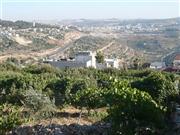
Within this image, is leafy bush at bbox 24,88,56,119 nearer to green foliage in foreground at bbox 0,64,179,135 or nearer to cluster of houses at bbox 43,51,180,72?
green foliage in foreground at bbox 0,64,179,135

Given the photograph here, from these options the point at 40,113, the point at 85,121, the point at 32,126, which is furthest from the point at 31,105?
the point at 32,126

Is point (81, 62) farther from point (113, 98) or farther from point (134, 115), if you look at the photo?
point (134, 115)

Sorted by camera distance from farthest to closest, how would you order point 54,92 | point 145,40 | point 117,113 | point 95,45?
1. point 145,40
2. point 95,45
3. point 54,92
4. point 117,113

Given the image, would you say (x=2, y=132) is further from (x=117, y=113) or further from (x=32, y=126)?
(x=117, y=113)

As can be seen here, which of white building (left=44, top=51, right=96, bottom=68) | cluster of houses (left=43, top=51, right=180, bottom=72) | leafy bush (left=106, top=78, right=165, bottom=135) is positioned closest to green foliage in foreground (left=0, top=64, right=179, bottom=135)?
leafy bush (left=106, top=78, right=165, bottom=135)

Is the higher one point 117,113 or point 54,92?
point 117,113

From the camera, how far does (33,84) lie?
91.9 ft

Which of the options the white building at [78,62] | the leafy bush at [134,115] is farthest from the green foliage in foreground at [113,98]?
the white building at [78,62]

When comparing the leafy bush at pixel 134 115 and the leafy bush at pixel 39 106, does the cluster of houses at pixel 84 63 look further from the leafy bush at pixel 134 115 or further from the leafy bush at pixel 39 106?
the leafy bush at pixel 134 115

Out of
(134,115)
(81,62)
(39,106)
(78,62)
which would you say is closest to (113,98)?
(134,115)

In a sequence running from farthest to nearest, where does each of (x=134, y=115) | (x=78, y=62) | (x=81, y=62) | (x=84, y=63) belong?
(x=81, y=62) → (x=84, y=63) → (x=78, y=62) → (x=134, y=115)

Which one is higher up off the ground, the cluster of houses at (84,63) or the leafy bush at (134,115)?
the leafy bush at (134,115)

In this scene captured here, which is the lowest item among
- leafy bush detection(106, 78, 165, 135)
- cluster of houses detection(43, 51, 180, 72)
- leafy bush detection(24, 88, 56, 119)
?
cluster of houses detection(43, 51, 180, 72)

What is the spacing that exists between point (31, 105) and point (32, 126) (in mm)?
4320
